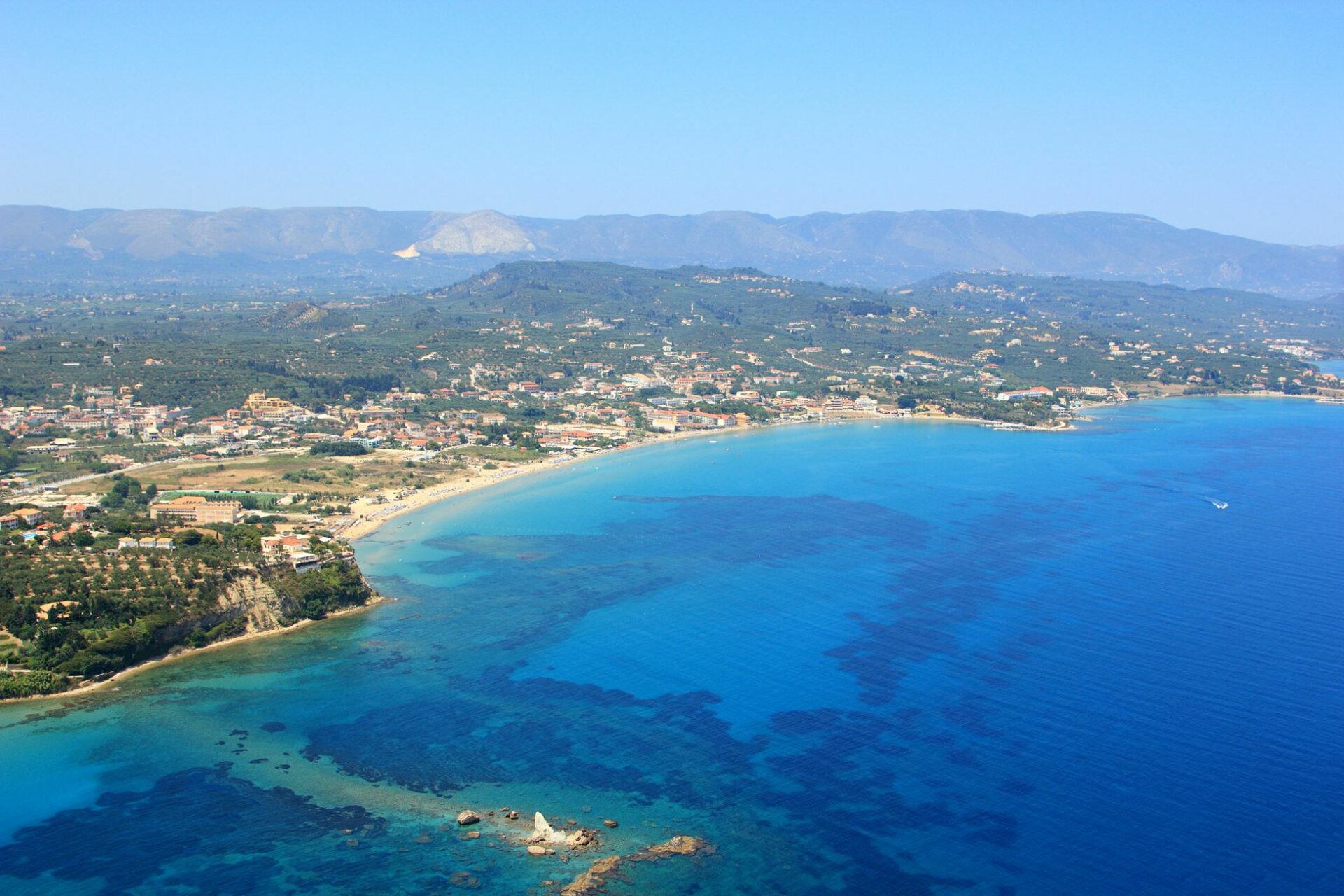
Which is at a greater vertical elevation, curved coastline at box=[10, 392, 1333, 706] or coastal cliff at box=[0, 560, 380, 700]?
coastal cliff at box=[0, 560, 380, 700]

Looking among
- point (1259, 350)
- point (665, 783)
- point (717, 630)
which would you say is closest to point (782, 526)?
point (717, 630)

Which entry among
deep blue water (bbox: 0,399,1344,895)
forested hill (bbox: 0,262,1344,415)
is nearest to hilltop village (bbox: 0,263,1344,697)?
forested hill (bbox: 0,262,1344,415)

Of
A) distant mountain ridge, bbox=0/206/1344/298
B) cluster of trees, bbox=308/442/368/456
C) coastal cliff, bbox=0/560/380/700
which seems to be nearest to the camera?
coastal cliff, bbox=0/560/380/700

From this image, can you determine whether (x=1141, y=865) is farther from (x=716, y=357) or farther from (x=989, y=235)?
(x=989, y=235)

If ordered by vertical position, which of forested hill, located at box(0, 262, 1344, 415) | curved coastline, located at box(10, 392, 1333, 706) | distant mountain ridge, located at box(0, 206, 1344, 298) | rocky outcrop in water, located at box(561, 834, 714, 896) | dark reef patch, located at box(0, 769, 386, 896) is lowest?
curved coastline, located at box(10, 392, 1333, 706)

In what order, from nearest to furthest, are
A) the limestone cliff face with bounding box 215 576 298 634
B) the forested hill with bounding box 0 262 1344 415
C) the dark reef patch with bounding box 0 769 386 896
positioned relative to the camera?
the dark reef patch with bounding box 0 769 386 896 < the limestone cliff face with bounding box 215 576 298 634 < the forested hill with bounding box 0 262 1344 415

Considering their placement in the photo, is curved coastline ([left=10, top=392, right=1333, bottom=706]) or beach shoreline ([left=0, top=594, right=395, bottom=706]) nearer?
beach shoreline ([left=0, top=594, right=395, bottom=706])

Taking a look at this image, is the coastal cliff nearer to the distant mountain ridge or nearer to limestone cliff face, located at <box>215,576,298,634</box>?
limestone cliff face, located at <box>215,576,298,634</box>
